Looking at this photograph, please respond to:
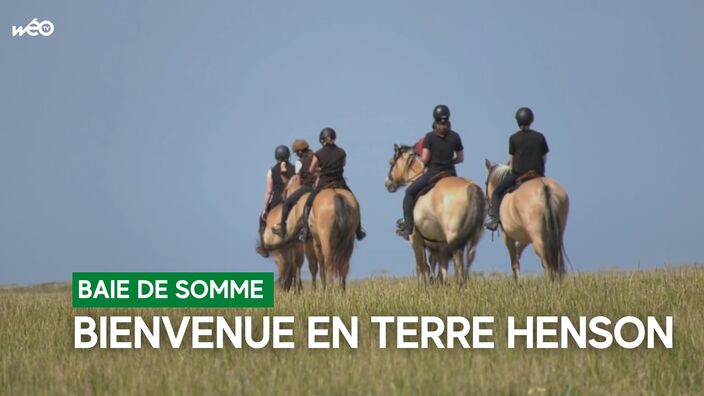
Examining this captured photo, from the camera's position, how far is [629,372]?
8.45 meters

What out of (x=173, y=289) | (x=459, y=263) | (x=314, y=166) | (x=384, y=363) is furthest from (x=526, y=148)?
(x=384, y=363)

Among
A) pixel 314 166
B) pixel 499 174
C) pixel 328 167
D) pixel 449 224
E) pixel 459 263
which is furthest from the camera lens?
pixel 499 174

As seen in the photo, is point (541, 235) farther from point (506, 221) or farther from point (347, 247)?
point (347, 247)

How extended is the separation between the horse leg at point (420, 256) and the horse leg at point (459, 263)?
33.0 inches

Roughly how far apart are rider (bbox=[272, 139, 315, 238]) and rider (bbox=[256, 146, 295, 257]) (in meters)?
0.81

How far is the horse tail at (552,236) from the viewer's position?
1565 centimetres

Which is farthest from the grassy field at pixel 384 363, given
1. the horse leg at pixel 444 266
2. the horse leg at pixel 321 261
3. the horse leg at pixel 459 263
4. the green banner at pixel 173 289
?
the horse leg at pixel 321 261

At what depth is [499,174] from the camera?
59.5 ft

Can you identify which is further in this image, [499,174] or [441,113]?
[499,174]

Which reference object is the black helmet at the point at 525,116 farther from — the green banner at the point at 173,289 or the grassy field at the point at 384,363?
the green banner at the point at 173,289

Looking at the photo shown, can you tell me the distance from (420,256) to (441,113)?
8.29 feet

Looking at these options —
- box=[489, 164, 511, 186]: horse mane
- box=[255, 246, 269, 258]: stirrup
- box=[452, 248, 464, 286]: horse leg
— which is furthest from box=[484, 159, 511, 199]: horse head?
box=[255, 246, 269, 258]: stirrup

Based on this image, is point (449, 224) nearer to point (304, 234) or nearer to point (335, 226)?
point (335, 226)

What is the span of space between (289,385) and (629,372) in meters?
3.00
